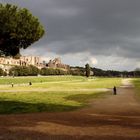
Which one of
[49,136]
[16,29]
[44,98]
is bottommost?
[49,136]

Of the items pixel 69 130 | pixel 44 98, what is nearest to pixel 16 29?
pixel 44 98

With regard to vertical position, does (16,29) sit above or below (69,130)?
above

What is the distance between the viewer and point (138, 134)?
55.9 feet

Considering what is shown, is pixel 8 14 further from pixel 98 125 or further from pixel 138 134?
pixel 138 134

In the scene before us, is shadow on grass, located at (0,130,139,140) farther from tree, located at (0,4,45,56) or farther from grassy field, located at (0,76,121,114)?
tree, located at (0,4,45,56)

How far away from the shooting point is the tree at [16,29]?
3584 centimetres

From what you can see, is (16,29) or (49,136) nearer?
(49,136)

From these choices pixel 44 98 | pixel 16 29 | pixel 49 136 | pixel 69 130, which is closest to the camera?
pixel 49 136

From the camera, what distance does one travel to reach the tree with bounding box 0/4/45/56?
118 ft

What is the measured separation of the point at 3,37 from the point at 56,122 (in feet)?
55.2

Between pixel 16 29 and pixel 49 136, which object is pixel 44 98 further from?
pixel 49 136

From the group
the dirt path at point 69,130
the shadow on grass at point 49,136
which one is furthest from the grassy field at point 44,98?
the shadow on grass at point 49,136

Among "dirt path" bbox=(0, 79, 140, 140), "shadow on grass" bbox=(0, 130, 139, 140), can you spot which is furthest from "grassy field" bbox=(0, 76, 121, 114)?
"shadow on grass" bbox=(0, 130, 139, 140)

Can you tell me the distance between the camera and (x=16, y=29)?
3612 cm
